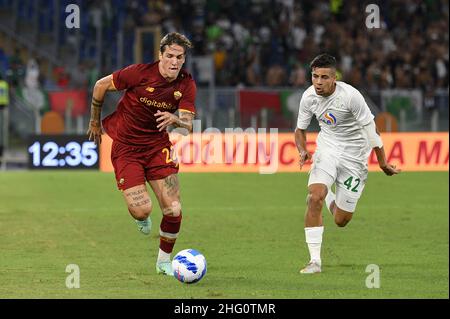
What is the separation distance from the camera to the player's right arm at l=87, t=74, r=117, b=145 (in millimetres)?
10859

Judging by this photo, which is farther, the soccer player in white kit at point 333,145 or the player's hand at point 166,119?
the soccer player in white kit at point 333,145

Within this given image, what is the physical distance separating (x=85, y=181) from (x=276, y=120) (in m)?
5.91

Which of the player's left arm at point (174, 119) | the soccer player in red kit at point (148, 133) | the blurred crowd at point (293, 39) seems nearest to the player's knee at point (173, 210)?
the soccer player in red kit at point (148, 133)

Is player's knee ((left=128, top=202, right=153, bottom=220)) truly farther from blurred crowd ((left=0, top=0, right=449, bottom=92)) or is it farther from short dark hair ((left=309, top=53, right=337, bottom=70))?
blurred crowd ((left=0, top=0, right=449, bottom=92))

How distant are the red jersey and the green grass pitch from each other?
1319 mm

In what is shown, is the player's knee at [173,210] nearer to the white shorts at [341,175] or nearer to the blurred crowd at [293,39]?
the white shorts at [341,175]

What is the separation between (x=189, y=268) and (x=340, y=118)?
2.46 metres

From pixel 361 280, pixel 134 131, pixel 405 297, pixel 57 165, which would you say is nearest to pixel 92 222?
pixel 134 131

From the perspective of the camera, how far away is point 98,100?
10992mm

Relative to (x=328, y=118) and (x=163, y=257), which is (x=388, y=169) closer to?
(x=328, y=118)

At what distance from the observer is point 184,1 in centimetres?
3297

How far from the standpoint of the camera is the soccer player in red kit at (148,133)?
10.8 m

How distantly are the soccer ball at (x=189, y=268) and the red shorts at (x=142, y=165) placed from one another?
0.99 meters

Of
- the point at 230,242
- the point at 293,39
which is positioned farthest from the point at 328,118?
the point at 293,39
